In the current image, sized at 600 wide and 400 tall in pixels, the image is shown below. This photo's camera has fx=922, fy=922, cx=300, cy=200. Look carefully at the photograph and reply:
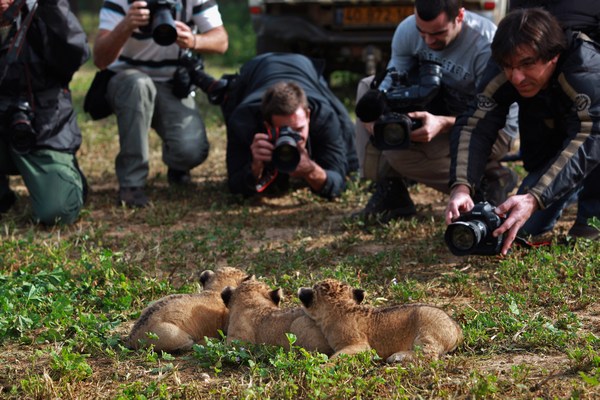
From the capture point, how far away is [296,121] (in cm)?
638

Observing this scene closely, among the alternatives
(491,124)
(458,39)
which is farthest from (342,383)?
(458,39)

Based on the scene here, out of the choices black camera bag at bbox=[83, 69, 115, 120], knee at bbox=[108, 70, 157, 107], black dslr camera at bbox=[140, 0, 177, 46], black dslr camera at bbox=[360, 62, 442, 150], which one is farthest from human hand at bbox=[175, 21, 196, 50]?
black dslr camera at bbox=[360, 62, 442, 150]

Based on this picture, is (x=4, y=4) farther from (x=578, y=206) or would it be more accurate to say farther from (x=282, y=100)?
(x=578, y=206)

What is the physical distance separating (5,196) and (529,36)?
3962mm

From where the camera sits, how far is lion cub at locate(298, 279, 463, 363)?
362 centimetres

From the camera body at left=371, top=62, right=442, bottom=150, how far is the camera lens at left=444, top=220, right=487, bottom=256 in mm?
1075

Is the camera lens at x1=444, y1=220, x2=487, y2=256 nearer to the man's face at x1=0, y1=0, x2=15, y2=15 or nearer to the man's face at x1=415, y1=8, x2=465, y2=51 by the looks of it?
the man's face at x1=415, y1=8, x2=465, y2=51

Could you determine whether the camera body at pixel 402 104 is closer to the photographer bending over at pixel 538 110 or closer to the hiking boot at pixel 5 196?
the photographer bending over at pixel 538 110

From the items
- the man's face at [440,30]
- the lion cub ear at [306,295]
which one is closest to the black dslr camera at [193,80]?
the man's face at [440,30]

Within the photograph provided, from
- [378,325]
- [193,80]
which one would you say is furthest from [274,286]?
[193,80]

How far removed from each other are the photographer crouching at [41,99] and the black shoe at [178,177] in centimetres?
107

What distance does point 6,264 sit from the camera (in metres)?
5.25

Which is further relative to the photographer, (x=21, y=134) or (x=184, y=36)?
(x=184, y=36)

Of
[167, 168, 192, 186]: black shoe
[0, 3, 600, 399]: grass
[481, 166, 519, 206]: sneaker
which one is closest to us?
[0, 3, 600, 399]: grass
